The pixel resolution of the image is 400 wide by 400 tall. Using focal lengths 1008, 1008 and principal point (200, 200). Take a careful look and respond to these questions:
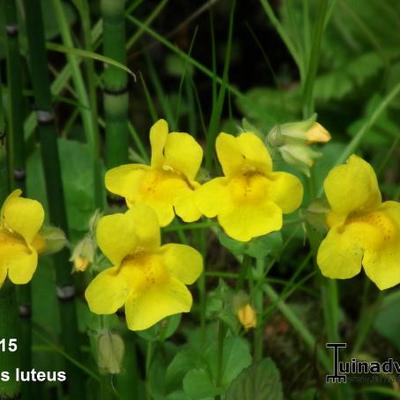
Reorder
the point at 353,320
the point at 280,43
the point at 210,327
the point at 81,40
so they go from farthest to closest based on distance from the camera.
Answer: the point at 280,43
the point at 81,40
the point at 353,320
the point at 210,327

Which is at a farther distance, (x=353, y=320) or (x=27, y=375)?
(x=353, y=320)

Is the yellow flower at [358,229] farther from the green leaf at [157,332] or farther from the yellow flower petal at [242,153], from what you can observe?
the green leaf at [157,332]

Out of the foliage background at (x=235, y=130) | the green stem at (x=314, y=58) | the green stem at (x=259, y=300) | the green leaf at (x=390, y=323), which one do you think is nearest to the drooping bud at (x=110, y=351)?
the foliage background at (x=235, y=130)

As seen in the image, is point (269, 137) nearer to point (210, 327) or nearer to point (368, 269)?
point (368, 269)

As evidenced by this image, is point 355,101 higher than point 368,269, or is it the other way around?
point 355,101

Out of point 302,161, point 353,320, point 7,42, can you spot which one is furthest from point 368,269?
point 353,320

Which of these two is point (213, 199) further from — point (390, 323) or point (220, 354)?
point (390, 323)

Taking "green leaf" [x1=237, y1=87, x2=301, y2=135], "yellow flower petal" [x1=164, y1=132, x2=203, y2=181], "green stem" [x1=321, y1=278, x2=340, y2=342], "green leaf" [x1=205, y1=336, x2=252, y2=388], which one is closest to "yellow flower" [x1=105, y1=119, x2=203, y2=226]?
"yellow flower petal" [x1=164, y1=132, x2=203, y2=181]
